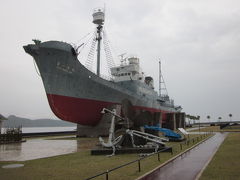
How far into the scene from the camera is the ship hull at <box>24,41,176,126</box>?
27.2 metres

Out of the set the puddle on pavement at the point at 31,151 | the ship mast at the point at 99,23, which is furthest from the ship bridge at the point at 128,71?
the puddle on pavement at the point at 31,151

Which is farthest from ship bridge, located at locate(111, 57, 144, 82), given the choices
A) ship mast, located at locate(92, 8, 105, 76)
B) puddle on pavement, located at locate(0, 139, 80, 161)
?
puddle on pavement, located at locate(0, 139, 80, 161)

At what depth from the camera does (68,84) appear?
2842 centimetres

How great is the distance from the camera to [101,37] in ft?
128

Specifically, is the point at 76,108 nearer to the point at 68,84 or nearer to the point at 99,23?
the point at 68,84

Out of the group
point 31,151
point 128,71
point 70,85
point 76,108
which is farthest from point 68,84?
point 128,71

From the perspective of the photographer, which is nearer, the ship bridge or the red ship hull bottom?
the red ship hull bottom

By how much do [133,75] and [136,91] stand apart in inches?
179

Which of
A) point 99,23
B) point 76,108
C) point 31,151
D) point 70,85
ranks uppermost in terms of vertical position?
point 99,23

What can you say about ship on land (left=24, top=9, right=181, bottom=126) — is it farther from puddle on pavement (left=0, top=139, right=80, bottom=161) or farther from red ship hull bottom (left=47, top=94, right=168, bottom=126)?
puddle on pavement (left=0, top=139, right=80, bottom=161)

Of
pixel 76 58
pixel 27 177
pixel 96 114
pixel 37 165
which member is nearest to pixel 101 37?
pixel 76 58

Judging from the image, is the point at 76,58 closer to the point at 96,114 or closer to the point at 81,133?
the point at 96,114

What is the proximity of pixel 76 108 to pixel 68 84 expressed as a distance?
334 cm

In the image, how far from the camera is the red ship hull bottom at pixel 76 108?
91.7 feet
